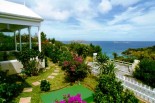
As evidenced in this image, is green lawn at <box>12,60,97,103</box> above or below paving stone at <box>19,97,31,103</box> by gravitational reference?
above

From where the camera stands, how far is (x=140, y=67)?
12.5m

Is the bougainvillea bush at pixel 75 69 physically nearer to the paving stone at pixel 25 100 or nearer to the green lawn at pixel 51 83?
the green lawn at pixel 51 83

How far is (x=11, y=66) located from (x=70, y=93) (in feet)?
17.0

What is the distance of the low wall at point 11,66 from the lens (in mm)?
10181

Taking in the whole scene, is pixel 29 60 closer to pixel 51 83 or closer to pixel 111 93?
pixel 51 83

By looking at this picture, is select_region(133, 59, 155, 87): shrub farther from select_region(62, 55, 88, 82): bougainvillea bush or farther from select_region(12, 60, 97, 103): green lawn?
select_region(62, 55, 88, 82): bougainvillea bush

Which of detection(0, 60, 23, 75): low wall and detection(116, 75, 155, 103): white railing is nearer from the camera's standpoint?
detection(116, 75, 155, 103): white railing

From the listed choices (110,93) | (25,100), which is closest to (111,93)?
(110,93)

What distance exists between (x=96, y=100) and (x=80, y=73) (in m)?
2.81

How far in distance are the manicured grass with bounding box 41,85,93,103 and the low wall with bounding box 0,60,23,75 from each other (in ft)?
13.9

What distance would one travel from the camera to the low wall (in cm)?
1018

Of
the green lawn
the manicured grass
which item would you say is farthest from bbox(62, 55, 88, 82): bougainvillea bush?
the manicured grass

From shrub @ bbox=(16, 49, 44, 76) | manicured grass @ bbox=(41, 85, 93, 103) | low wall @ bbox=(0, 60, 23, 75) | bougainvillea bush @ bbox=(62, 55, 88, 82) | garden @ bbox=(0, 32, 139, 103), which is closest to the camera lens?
garden @ bbox=(0, 32, 139, 103)

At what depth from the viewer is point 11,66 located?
1044 centimetres
